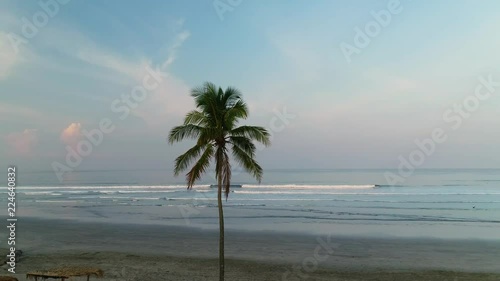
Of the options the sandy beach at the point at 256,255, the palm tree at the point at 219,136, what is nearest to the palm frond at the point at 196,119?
the palm tree at the point at 219,136

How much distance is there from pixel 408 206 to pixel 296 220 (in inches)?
641

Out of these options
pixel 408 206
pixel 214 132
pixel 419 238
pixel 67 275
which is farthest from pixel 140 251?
pixel 408 206

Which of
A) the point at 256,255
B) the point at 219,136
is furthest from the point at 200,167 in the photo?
the point at 256,255

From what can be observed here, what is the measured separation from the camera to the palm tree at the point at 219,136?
451 inches

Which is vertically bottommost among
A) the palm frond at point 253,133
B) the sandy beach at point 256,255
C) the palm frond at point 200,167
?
the sandy beach at point 256,255

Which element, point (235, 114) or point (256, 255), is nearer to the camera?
point (235, 114)

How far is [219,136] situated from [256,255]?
1059 cm

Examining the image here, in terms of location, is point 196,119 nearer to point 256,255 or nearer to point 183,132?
point 183,132

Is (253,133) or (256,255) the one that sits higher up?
(253,133)

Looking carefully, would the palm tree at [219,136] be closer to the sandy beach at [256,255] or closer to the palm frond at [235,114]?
the palm frond at [235,114]

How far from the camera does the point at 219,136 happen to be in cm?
1146

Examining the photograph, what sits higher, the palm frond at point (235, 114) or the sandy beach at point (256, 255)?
the palm frond at point (235, 114)

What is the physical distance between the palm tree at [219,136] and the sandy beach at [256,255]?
6330 millimetres

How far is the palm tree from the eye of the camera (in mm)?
A: 11461
